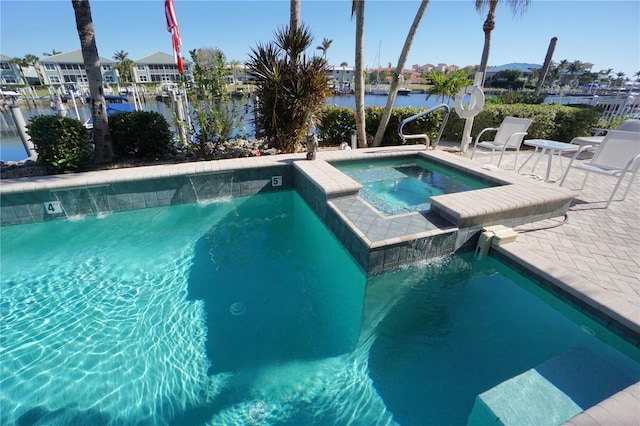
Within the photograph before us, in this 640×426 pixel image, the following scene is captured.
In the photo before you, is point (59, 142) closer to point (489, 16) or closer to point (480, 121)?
point (480, 121)

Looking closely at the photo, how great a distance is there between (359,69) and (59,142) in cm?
736

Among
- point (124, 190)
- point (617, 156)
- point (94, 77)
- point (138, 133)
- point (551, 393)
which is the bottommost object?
point (124, 190)

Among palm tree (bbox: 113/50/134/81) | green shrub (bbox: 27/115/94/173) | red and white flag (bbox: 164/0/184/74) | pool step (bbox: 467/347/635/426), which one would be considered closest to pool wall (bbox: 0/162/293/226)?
green shrub (bbox: 27/115/94/173)

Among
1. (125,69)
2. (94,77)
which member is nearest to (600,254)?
(94,77)

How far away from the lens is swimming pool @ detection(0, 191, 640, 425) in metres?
2.51

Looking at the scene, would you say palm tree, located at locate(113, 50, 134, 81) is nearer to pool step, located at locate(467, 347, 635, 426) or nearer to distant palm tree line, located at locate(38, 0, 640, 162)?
distant palm tree line, located at locate(38, 0, 640, 162)

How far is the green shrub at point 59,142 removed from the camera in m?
5.75

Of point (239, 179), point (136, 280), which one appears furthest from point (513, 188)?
point (136, 280)

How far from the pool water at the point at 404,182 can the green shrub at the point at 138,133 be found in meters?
4.65

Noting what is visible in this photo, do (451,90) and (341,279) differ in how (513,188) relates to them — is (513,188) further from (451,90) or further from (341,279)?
(451,90)

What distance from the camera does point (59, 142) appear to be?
5.83 metres

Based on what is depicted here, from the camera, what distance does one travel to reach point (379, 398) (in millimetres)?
2527

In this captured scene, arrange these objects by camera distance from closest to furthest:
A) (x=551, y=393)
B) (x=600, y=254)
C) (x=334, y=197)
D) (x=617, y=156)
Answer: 1. (x=551, y=393)
2. (x=600, y=254)
3. (x=334, y=197)
4. (x=617, y=156)

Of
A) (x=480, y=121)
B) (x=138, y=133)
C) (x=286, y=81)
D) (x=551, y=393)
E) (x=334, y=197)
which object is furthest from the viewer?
(x=480, y=121)
